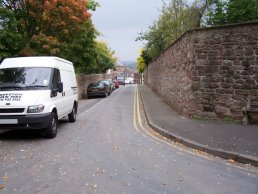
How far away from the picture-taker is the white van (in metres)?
10.0

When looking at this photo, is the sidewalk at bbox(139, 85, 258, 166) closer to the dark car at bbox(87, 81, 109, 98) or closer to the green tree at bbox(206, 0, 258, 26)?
the green tree at bbox(206, 0, 258, 26)

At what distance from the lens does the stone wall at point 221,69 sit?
1338 cm

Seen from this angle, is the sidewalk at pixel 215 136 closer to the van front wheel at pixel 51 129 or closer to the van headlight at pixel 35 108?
the van front wheel at pixel 51 129

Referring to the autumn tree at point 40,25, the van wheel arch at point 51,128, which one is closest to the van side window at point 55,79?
the van wheel arch at point 51,128

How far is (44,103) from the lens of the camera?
10367mm

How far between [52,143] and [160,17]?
32206 millimetres

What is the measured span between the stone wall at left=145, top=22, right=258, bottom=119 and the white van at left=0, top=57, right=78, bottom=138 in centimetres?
491

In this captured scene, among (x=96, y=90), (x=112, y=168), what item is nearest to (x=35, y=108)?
(x=112, y=168)

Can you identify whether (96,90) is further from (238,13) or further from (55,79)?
(55,79)

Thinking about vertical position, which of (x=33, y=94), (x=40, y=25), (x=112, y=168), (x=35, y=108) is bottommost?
(x=112, y=168)

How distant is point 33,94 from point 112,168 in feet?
13.4

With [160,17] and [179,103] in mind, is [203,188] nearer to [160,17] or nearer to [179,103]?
[179,103]

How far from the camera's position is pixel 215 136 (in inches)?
415

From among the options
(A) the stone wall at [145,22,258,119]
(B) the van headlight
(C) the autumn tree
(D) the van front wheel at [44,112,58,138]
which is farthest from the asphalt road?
(C) the autumn tree
